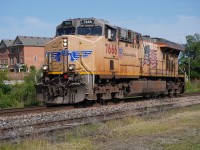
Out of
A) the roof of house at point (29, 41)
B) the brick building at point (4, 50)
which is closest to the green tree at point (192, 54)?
the roof of house at point (29, 41)

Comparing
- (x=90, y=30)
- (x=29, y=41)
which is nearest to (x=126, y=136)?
(x=90, y=30)

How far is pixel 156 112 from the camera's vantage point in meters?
13.3

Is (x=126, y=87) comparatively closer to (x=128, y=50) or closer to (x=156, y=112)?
(x=128, y=50)

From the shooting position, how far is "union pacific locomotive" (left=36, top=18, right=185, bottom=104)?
1469 centimetres

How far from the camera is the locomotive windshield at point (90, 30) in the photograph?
15414mm

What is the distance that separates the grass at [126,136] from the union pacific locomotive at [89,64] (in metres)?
4.07

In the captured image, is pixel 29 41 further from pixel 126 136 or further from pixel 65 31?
pixel 126 136

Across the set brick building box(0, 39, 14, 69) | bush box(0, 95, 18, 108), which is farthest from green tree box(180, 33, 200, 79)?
bush box(0, 95, 18, 108)

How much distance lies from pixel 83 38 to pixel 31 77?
8279 mm

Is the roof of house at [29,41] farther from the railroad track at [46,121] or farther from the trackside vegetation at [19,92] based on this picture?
the railroad track at [46,121]

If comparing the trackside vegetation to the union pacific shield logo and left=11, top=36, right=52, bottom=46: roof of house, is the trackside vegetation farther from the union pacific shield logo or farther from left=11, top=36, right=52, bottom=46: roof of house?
left=11, top=36, right=52, bottom=46: roof of house

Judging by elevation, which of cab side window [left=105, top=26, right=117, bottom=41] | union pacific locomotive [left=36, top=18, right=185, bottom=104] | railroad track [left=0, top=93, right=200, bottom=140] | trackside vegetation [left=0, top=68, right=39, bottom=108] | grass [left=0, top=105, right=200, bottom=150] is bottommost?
grass [left=0, top=105, right=200, bottom=150]

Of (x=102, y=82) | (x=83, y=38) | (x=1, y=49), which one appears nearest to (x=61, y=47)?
(x=83, y=38)

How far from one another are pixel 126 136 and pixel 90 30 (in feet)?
26.5
